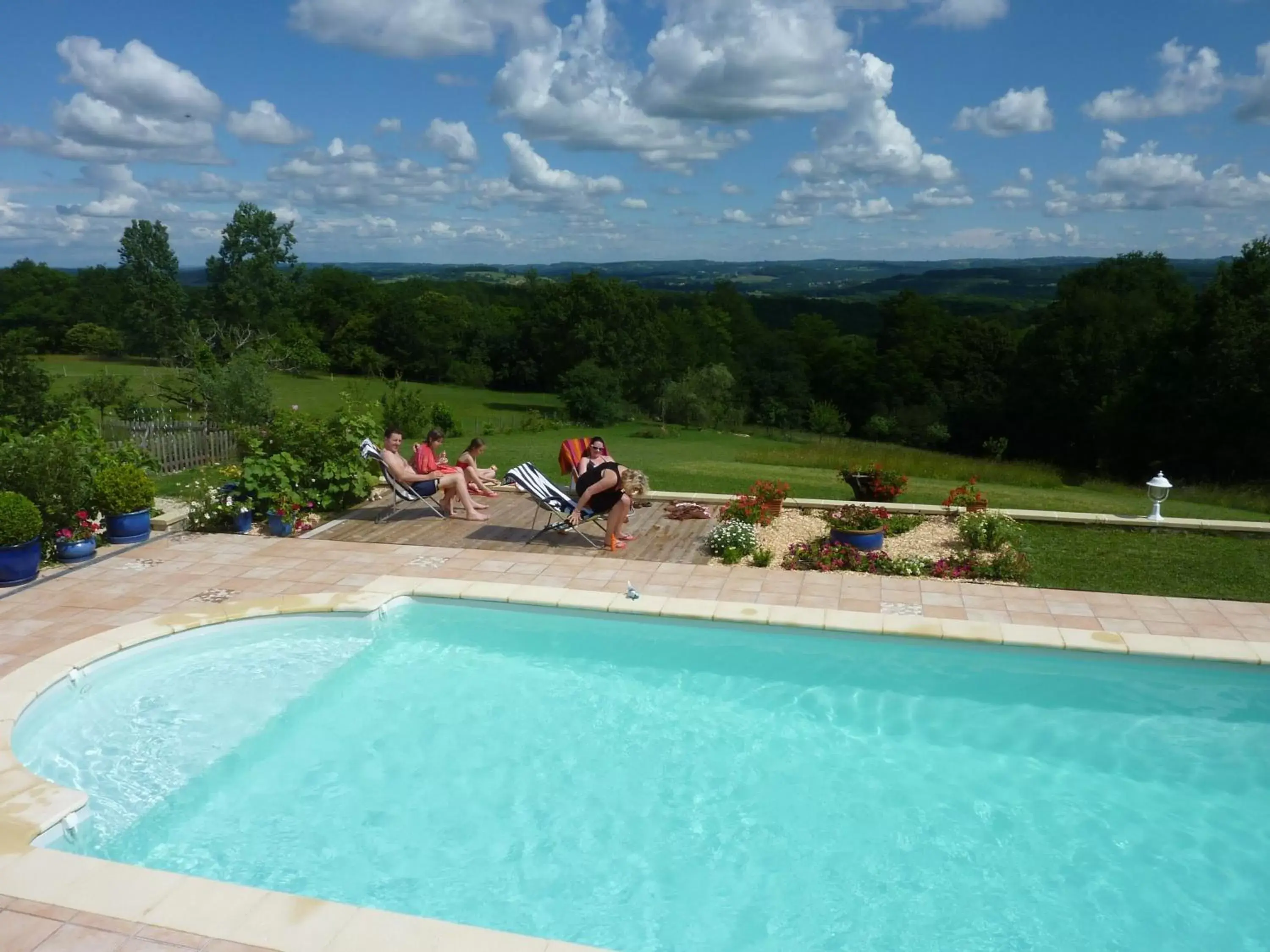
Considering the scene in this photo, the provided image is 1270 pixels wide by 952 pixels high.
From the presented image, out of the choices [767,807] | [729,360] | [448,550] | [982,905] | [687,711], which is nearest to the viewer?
[982,905]

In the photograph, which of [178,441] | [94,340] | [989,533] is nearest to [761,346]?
[94,340]

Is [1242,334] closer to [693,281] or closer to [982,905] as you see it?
[982,905]

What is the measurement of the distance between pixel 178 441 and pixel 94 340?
117 ft

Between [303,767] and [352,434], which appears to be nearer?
[303,767]

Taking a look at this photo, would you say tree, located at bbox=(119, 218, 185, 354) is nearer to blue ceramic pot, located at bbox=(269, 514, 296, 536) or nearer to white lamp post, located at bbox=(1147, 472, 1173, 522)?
blue ceramic pot, located at bbox=(269, 514, 296, 536)

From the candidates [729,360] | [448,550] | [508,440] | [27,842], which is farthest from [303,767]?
[729,360]

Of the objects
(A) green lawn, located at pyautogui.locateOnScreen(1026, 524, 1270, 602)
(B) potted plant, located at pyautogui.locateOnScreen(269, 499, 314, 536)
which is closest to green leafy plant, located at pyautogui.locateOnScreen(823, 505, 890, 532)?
(A) green lawn, located at pyautogui.locateOnScreen(1026, 524, 1270, 602)

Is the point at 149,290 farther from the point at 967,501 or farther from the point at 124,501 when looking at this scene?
the point at 967,501

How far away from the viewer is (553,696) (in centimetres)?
647

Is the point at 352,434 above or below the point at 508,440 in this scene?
above

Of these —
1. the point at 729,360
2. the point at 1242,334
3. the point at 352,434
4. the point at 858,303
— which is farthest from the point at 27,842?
the point at 858,303

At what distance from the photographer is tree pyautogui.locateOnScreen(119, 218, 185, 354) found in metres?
49.2

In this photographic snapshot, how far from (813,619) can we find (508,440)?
1444 cm

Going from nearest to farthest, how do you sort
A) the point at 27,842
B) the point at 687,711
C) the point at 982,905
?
the point at 27,842
the point at 982,905
the point at 687,711
